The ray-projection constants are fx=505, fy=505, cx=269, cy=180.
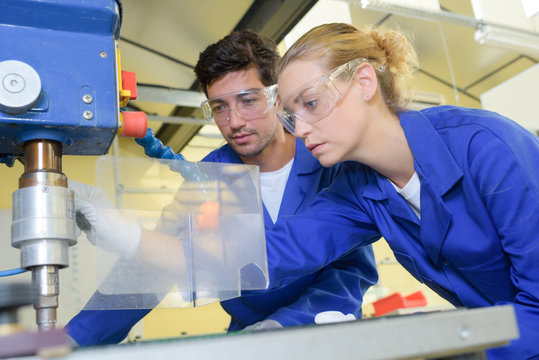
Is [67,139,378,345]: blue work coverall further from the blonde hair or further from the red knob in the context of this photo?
the red knob

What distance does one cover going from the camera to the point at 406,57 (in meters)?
1.42

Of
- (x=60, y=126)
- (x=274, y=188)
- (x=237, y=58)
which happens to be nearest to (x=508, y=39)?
(x=237, y=58)

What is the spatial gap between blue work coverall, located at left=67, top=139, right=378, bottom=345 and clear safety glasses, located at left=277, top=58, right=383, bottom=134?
0.34 meters

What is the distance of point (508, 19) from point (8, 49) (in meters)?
3.27

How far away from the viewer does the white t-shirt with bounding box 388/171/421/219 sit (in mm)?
1255

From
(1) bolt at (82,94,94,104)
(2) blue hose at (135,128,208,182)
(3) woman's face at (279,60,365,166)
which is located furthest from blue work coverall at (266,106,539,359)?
(1) bolt at (82,94,94,104)

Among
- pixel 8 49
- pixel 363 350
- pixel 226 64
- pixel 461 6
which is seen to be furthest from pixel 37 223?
pixel 461 6

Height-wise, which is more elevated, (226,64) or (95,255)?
(226,64)

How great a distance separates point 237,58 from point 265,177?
1.41 feet

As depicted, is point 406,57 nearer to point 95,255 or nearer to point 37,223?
point 95,255

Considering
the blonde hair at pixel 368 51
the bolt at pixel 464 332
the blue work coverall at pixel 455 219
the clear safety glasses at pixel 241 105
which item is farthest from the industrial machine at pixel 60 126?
the clear safety glasses at pixel 241 105

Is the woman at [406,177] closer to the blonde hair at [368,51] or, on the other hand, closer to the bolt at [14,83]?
the blonde hair at [368,51]

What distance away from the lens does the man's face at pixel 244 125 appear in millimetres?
1720

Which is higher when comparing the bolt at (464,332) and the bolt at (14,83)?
the bolt at (14,83)
